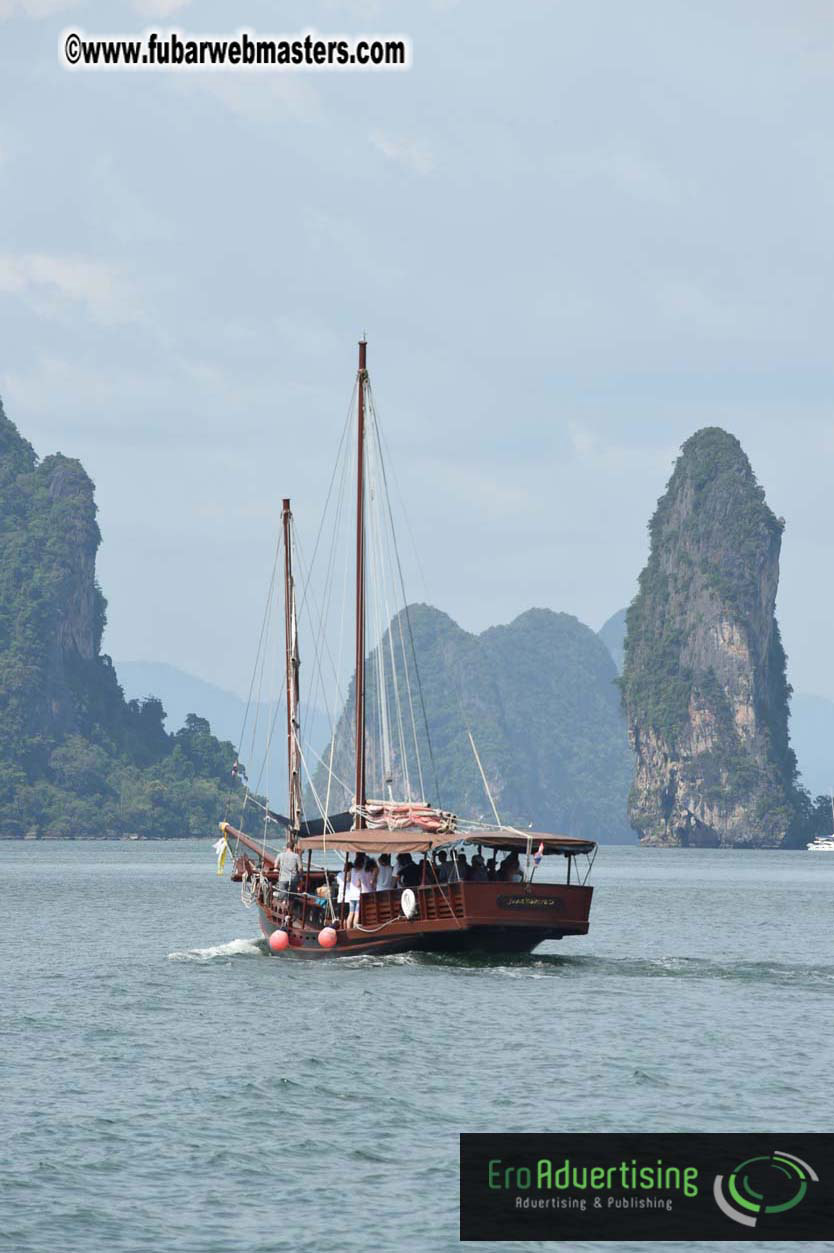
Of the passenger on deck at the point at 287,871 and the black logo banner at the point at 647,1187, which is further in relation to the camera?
the passenger on deck at the point at 287,871

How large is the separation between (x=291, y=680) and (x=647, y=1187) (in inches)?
1160

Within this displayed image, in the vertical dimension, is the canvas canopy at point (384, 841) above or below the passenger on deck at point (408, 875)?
above

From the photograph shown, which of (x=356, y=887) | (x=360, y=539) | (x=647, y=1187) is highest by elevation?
(x=360, y=539)

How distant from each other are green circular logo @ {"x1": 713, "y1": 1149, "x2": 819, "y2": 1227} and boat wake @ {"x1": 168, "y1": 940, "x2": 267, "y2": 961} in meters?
24.0

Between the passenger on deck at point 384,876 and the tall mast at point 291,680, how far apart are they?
6253 millimetres

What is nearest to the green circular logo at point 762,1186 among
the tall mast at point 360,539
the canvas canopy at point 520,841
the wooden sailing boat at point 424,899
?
the wooden sailing boat at point 424,899

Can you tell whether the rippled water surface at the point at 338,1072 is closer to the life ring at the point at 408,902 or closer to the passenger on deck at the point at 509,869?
the life ring at the point at 408,902

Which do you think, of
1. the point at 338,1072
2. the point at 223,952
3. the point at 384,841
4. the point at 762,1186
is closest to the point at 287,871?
the point at 223,952

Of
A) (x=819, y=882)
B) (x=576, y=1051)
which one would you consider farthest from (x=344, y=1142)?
(x=819, y=882)

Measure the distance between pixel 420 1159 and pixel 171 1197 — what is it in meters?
3.16

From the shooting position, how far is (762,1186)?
20.9 m

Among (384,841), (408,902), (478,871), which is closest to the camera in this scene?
(408,902)

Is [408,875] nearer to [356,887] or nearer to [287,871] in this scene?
[356,887]

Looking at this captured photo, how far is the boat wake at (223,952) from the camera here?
45312 millimetres
